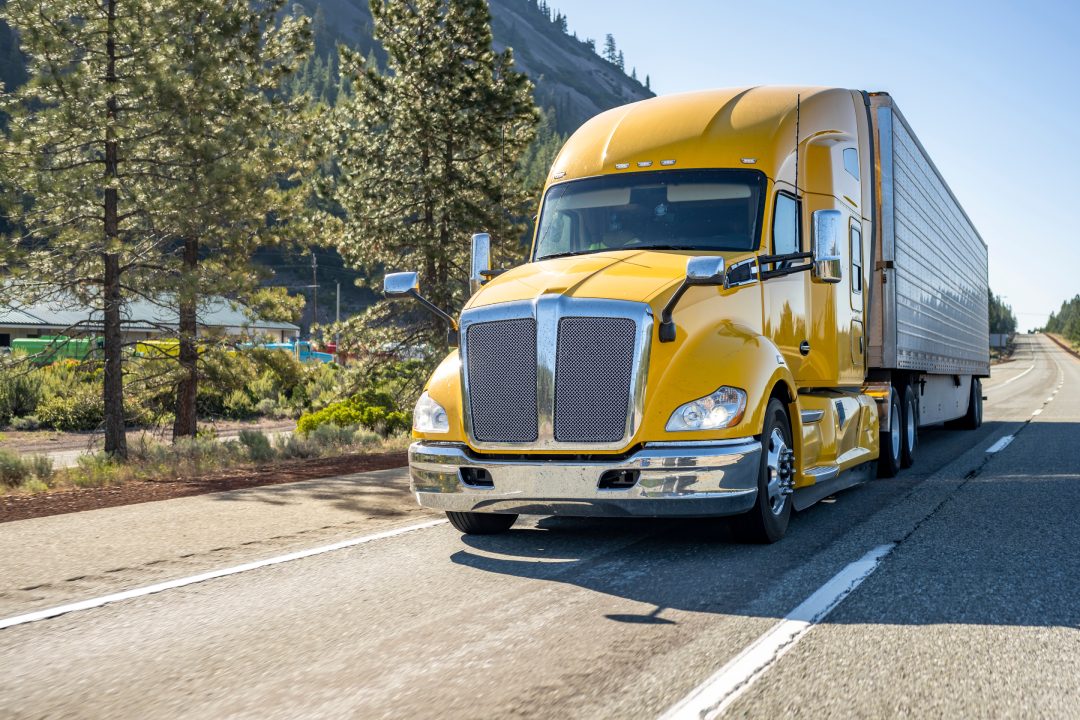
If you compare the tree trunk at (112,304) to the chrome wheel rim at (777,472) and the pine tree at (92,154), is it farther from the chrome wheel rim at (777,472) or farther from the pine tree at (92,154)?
the chrome wheel rim at (777,472)

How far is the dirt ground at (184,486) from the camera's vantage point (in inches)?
363

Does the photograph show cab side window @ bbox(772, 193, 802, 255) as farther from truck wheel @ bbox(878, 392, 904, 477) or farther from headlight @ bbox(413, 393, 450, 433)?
truck wheel @ bbox(878, 392, 904, 477)

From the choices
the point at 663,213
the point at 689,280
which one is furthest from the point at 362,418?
the point at 689,280

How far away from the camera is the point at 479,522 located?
7.28 metres

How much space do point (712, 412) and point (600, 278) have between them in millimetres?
1186

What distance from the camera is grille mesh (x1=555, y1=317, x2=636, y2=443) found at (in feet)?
20.2

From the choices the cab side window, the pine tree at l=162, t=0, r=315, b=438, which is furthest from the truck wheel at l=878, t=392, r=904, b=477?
the pine tree at l=162, t=0, r=315, b=438

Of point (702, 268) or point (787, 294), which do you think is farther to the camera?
point (787, 294)

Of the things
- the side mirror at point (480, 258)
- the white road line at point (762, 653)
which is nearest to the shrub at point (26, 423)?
the side mirror at point (480, 258)

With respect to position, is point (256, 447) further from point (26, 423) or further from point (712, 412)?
point (26, 423)

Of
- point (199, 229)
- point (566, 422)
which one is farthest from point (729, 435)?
point (199, 229)

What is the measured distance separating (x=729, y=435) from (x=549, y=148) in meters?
133

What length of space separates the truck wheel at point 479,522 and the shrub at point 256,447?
24.0ft

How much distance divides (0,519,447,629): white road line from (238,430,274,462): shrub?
22.4ft
